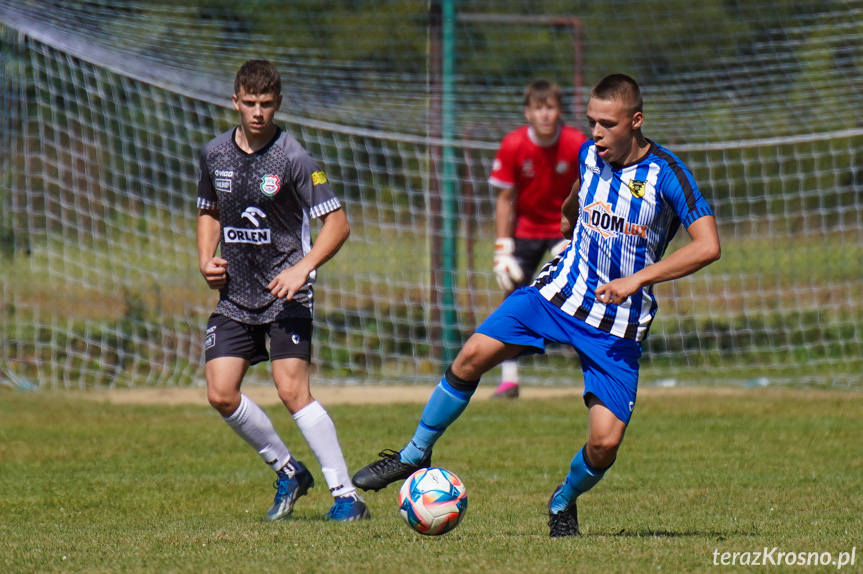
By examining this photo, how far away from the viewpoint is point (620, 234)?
14.5ft

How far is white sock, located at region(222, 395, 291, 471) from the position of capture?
5.09 m

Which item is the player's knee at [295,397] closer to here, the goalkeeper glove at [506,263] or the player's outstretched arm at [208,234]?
the player's outstretched arm at [208,234]

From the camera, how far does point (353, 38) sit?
562 inches

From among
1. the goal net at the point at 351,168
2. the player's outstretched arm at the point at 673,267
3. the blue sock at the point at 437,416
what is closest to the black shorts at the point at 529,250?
the goal net at the point at 351,168

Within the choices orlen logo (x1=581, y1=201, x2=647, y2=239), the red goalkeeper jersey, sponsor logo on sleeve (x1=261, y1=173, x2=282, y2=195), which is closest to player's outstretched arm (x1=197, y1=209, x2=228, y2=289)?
sponsor logo on sleeve (x1=261, y1=173, x2=282, y2=195)

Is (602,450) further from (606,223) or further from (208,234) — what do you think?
(208,234)

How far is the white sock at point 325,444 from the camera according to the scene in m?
5.10

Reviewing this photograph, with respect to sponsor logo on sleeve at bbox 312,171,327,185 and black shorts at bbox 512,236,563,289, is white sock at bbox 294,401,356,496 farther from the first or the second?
black shorts at bbox 512,236,563,289

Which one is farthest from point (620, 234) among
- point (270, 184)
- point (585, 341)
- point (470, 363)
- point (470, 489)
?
point (470, 489)

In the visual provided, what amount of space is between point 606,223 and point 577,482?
41.4 inches

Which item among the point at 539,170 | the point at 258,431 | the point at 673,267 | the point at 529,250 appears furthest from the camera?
the point at 529,250

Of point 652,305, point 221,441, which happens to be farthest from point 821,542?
point 221,441

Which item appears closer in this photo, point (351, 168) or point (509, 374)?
point (509, 374)

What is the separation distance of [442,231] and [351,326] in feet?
4.81
